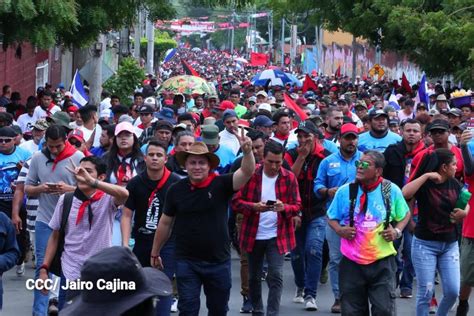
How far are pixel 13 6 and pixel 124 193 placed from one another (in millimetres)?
8024

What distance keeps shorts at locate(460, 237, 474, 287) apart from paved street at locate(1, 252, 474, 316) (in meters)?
1.54

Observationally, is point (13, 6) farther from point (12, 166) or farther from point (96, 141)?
point (12, 166)

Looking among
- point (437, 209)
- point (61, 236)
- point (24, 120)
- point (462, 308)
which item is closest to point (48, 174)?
point (61, 236)

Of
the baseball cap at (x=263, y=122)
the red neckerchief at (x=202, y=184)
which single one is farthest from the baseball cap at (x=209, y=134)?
the baseball cap at (x=263, y=122)

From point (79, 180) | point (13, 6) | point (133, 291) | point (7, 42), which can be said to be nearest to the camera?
point (133, 291)

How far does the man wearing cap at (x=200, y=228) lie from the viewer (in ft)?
27.8

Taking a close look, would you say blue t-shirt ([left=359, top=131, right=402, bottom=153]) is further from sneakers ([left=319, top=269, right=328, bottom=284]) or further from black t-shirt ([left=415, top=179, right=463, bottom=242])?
black t-shirt ([left=415, top=179, right=463, bottom=242])

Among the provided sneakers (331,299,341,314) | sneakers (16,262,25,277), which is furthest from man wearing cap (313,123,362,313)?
sneakers (16,262,25,277)

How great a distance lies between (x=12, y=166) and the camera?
11664mm

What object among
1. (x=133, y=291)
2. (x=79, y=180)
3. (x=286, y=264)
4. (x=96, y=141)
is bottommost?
(x=286, y=264)

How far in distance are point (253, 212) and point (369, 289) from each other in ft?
5.96

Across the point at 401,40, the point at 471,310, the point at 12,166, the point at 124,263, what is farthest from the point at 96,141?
the point at 401,40

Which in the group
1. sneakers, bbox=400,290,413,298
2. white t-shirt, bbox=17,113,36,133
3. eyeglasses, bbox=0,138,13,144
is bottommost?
sneakers, bbox=400,290,413,298

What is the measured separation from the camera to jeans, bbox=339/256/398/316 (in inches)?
336
